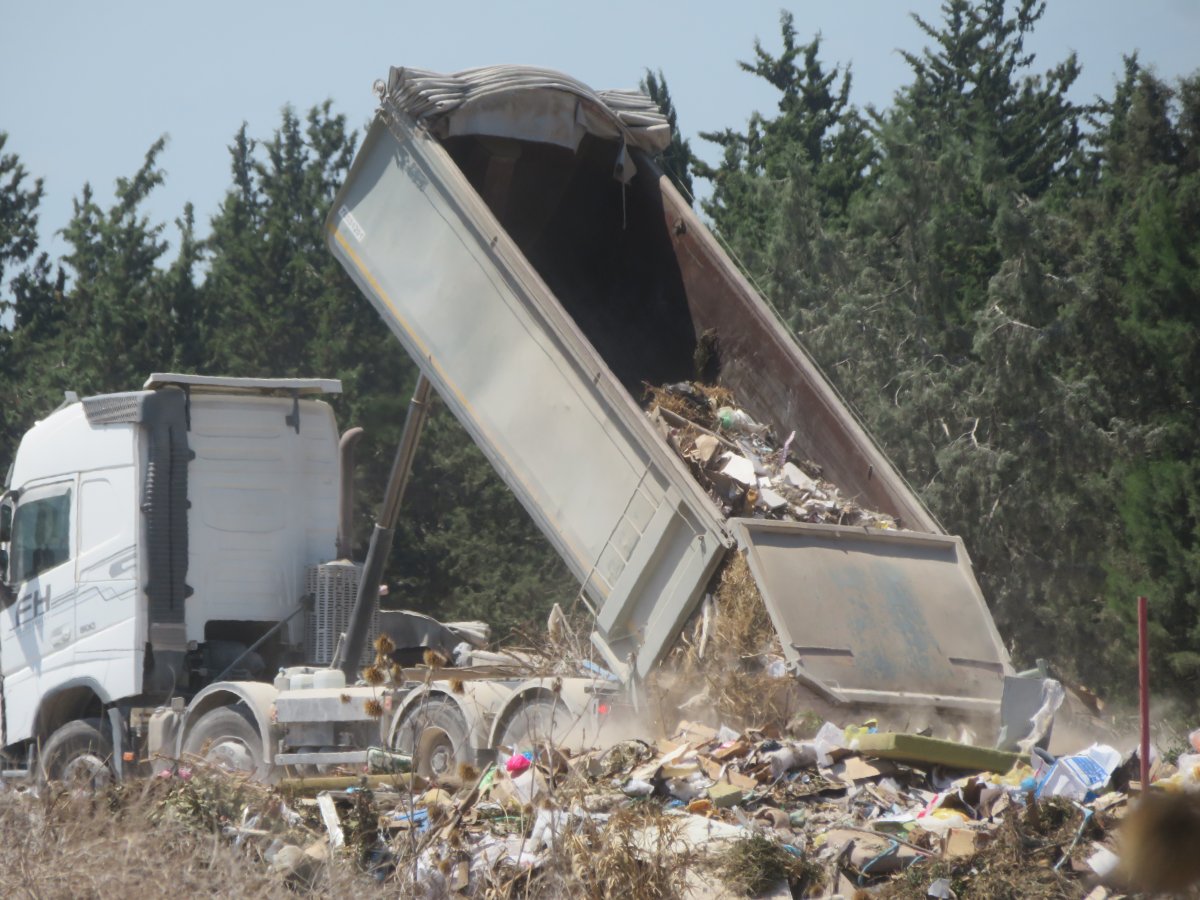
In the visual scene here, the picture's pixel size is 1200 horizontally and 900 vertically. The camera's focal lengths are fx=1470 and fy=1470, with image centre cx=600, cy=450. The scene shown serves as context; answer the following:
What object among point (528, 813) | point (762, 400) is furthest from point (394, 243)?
point (528, 813)

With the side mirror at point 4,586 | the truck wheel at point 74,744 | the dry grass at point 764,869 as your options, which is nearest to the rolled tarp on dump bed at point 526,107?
the side mirror at point 4,586

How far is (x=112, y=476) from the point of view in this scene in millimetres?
9148

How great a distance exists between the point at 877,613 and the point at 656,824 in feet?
6.75

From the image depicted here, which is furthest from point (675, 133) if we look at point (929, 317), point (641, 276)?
point (641, 276)

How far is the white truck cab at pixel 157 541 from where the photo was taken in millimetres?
9031

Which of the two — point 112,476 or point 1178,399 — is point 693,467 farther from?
point 1178,399

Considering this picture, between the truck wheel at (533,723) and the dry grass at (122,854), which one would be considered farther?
the truck wheel at (533,723)

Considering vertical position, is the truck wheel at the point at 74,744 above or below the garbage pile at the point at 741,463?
below

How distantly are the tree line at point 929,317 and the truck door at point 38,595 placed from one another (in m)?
5.37

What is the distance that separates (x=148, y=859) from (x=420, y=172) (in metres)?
4.69

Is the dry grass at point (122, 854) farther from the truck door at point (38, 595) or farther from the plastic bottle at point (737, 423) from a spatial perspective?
the truck door at point (38, 595)

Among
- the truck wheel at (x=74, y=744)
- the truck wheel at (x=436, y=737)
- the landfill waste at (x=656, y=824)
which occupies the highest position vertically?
the landfill waste at (x=656, y=824)

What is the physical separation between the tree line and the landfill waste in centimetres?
846

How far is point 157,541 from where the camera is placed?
29.5 ft
